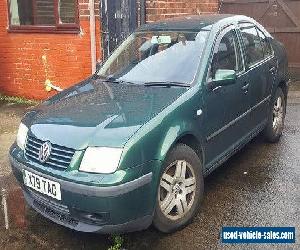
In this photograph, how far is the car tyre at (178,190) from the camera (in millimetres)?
3418

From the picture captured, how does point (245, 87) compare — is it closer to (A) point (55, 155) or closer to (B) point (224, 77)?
(B) point (224, 77)

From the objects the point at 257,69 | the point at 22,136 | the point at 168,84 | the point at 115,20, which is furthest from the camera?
the point at 115,20

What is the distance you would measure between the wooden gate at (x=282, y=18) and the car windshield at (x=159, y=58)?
6.39 meters

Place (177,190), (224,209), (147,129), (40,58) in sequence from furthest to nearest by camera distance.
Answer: (40,58) → (224,209) → (177,190) → (147,129)

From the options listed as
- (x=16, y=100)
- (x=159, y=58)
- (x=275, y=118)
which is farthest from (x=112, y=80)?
(x=16, y=100)

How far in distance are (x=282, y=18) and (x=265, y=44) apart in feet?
17.0

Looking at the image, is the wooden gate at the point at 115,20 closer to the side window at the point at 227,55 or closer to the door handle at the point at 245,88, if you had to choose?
the side window at the point at 227,55

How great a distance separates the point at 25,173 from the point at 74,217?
612 mm

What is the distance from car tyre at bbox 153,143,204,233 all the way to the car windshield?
78 cm

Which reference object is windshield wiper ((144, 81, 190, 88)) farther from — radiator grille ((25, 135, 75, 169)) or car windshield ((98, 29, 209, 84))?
radiator grille ((25, 135, 75, 169))

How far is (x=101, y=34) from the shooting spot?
25.1ft

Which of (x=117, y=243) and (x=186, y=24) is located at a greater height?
(x=186, y=24)

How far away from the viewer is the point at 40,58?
328 inches

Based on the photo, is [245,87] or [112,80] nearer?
[112,80]
